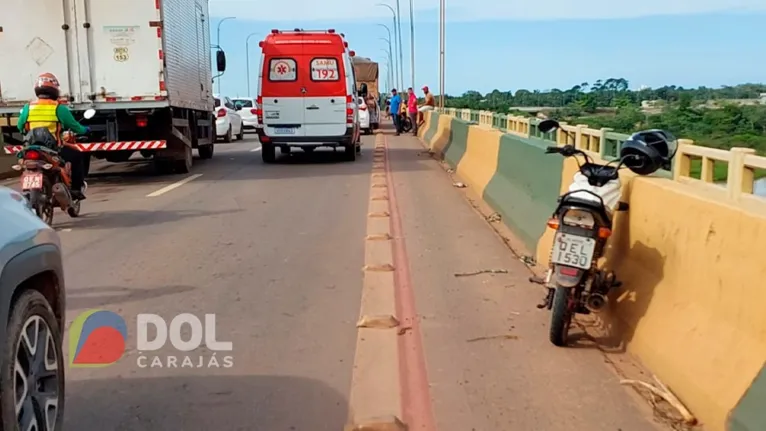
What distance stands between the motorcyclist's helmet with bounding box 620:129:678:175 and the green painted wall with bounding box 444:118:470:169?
1079cm

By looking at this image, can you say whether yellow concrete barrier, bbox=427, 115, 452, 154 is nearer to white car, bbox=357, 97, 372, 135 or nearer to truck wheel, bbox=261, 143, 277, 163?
truck wheel, bbox=261, 143, 277, 163

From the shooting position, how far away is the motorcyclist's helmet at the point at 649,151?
552 centimetres

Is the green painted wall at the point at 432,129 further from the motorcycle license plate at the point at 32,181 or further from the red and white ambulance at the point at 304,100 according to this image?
the motorcycle license plate at the point at 32,181

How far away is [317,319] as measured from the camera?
631 cm

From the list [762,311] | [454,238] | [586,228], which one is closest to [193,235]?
[454,238]

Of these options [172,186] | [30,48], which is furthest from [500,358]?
[30,48]

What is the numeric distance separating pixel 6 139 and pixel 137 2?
3.59 m

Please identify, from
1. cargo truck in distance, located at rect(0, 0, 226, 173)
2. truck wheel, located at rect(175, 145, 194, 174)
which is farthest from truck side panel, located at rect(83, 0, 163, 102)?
truck wheel, located at rect(175, 145, 194, 174)

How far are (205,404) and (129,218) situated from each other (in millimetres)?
7053

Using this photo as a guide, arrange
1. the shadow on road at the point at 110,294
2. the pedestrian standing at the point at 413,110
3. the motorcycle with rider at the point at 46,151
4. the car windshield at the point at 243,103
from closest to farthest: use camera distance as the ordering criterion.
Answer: the shadow on road at the point at 110,294
the motorcycle with rider at the point at 46,151
the pedestrian standing at the point at 413,110
the car windshield at the point at 243,103

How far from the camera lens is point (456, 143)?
18391 millimetres

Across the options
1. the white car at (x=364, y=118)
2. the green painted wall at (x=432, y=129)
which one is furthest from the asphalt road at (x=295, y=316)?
the white car at (x=364, y=118)

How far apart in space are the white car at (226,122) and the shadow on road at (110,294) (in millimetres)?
21185

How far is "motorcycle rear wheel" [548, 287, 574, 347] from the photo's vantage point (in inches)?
211
